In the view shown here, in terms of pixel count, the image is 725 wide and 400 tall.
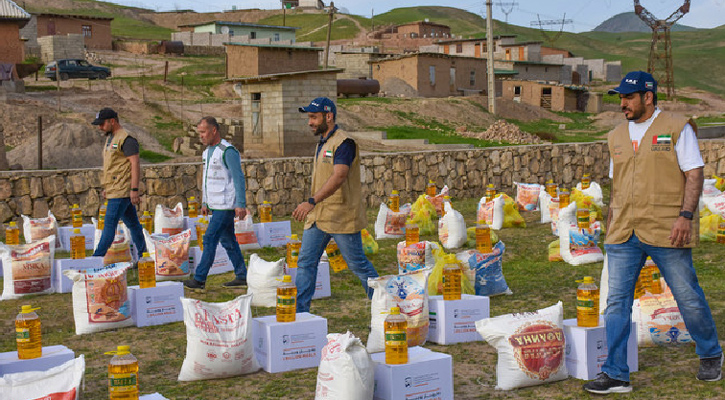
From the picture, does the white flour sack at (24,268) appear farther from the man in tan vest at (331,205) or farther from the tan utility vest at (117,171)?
the man in tan vest at (331,205)

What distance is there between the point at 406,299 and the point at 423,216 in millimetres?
6088

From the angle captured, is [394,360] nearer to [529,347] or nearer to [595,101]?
[529,347]

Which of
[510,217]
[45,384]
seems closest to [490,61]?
[510,217]

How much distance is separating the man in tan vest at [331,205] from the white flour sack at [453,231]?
13.9ft

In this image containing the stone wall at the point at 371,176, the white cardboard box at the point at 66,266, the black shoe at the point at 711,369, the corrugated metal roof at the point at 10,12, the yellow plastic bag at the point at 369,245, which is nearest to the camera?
the black shoe at the point at 711,369

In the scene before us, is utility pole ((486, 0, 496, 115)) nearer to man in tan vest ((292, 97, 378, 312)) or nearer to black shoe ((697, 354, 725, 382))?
man in tan vest ((292, 97, 378, 312))

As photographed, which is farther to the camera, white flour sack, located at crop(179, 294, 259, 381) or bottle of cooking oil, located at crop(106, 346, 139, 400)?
white flour sack, located at crop(179, 294, 259, 381)

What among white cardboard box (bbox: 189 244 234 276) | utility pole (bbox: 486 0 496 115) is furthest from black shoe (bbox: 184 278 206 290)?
utility pole (bbox: 486 0 496 115)

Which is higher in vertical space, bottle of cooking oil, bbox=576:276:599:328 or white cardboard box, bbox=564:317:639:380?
bottle of cooking oil, bbox=576:276:599:328

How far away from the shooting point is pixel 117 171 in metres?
8.45

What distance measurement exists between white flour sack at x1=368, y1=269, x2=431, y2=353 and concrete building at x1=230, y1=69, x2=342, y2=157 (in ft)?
52.7

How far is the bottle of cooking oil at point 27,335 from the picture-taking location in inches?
186

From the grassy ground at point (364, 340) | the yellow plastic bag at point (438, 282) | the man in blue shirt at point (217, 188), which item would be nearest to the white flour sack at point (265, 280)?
the grassy ground at point (364, 340)

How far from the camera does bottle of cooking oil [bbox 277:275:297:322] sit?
5.28 metres
